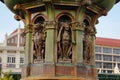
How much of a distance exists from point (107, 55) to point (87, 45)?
321ft

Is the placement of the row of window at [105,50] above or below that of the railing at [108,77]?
above

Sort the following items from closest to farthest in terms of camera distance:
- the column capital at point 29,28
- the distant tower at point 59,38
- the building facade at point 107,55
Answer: the distant tower at point 59,38 < the column capital at point 29,28 < the building facade at point 107,55

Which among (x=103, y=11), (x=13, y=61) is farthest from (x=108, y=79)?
(x=103, y=11)

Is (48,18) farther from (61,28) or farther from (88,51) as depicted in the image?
(88,51)

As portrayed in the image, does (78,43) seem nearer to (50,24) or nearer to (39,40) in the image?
(50,24)

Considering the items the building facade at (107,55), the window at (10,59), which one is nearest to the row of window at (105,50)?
the building facade at (107,55)

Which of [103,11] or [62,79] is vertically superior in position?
[103,11]

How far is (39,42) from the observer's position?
8.64 m

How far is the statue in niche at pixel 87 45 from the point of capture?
8.79m

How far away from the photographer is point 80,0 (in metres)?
8.47

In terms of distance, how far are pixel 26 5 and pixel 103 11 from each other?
7.03 feet

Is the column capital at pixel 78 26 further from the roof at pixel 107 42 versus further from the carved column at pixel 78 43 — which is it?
the roof at pixel 107 42

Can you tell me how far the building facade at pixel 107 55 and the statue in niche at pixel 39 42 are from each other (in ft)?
306

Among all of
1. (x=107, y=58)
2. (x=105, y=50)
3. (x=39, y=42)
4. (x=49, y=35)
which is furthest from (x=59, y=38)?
(x=107, y=58)
